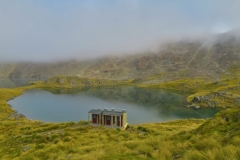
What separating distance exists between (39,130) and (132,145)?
30.6m

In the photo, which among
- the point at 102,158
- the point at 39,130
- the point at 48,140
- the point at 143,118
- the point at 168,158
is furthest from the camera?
the point at 143,118

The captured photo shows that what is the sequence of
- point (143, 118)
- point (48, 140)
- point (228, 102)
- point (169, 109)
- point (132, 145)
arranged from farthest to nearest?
point (228, 102) → point (169, 109) → point (143, 118) → point (48, 140) → point (132, 145)

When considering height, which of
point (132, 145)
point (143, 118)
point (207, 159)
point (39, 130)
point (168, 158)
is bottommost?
point (143, 118)

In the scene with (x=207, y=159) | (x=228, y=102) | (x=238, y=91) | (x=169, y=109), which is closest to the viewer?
(x=207, y=159)

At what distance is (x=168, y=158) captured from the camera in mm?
10078

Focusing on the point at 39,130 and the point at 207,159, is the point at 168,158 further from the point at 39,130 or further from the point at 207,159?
the point at 39,130

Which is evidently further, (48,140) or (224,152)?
(48,140)

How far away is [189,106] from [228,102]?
29.8 metres

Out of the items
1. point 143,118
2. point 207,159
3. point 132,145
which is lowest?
point 143,118

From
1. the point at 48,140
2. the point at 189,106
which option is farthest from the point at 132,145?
the point at 189,106

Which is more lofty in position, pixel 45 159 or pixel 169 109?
pixel 45 159

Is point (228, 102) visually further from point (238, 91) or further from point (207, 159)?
point (207, 159)

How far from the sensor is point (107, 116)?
46375 mm

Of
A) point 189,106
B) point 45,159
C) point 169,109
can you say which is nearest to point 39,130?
point 45,159
